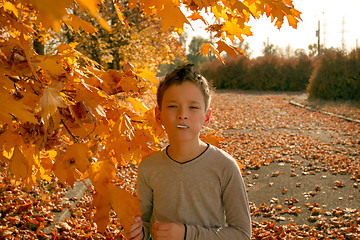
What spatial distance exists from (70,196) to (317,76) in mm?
15034

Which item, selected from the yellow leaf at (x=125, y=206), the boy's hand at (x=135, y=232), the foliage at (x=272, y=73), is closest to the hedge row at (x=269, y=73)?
the foliage at (x=272, y=73)

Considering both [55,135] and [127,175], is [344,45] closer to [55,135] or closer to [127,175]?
[127,175]

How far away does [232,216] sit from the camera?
1.45m

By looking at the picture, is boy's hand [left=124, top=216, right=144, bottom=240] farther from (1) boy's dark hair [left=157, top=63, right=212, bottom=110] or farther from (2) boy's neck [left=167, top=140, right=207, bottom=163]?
(1) boy's dark hair [left=157, top=63, right=212, bottom=110]

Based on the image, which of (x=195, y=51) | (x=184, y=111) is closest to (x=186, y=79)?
(x=184, y=111)

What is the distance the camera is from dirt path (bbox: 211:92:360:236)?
13.8ft

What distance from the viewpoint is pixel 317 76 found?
16156mm

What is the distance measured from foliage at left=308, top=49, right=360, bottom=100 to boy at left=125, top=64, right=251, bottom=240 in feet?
50.7

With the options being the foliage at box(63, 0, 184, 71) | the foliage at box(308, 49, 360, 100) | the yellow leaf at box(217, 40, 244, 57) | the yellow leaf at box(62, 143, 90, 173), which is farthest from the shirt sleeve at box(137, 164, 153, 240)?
the foliage at box(308, 49, 360, 100)

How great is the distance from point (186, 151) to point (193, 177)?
0.41ft

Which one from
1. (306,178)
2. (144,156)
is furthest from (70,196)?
(306,178)

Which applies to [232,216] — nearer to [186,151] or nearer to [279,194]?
[186,151]

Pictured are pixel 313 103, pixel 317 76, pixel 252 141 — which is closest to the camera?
pixel 252 141

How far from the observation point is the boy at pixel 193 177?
1.45 m
